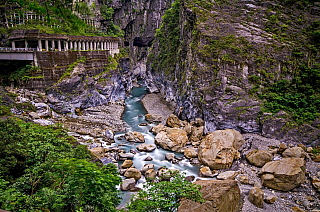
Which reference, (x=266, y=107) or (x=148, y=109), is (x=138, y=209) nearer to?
(x=266, y=107)

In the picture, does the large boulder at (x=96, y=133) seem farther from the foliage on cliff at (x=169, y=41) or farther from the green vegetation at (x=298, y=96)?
the foliage on cliff at (x=169, y=41)

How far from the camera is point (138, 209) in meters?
9.67

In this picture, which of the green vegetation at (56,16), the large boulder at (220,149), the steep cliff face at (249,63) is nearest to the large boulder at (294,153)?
the steep cliff face at (249,63)

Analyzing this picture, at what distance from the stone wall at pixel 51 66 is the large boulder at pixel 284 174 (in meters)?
32.1

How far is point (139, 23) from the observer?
74.6 metres

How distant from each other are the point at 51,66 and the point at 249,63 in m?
30.0

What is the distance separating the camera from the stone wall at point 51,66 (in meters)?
33.3

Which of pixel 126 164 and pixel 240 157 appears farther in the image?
pixel 240 157

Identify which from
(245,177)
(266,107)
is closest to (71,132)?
(245,177)

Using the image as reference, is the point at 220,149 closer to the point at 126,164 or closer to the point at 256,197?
the point at 256,197

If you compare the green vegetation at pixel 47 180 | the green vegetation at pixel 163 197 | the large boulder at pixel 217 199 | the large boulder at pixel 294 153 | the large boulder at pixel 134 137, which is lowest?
the large boulder at pixel 134 137

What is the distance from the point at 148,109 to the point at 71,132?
1772 cm

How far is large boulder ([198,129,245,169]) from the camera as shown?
22625 millimetres

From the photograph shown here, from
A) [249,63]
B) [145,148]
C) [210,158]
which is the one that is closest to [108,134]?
[145,148]
